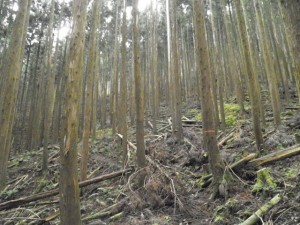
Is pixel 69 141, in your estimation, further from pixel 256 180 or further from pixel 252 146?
pixel 252 146

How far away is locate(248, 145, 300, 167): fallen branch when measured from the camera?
17.1 feet

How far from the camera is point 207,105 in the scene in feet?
18.0

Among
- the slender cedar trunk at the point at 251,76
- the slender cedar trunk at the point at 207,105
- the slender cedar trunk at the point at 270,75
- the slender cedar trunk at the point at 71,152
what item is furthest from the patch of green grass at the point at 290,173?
the slender cedar trunk at the point at 270,75

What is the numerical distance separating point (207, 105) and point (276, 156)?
5.83 ft

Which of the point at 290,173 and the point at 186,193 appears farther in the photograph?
the point at 186,193

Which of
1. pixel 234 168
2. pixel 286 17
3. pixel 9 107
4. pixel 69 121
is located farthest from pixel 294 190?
pixel 9 107

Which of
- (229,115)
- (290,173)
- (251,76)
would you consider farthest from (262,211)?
(229,115)

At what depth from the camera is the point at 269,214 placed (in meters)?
3.51

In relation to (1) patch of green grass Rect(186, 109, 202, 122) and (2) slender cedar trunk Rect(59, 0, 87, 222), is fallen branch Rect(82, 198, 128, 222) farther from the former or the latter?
(1) patch of green grass Rect(186, 109, 202, 122)

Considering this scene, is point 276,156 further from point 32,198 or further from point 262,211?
point 32,198

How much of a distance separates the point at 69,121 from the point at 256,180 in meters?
3.63

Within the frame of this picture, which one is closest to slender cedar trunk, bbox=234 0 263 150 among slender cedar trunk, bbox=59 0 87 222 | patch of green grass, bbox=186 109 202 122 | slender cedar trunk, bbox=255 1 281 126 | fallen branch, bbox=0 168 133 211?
slender cedar trunk, bbox=255 1 281 126

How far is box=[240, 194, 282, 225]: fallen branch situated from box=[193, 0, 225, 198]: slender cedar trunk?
1.48 m

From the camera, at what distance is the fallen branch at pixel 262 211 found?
3.47 meters
